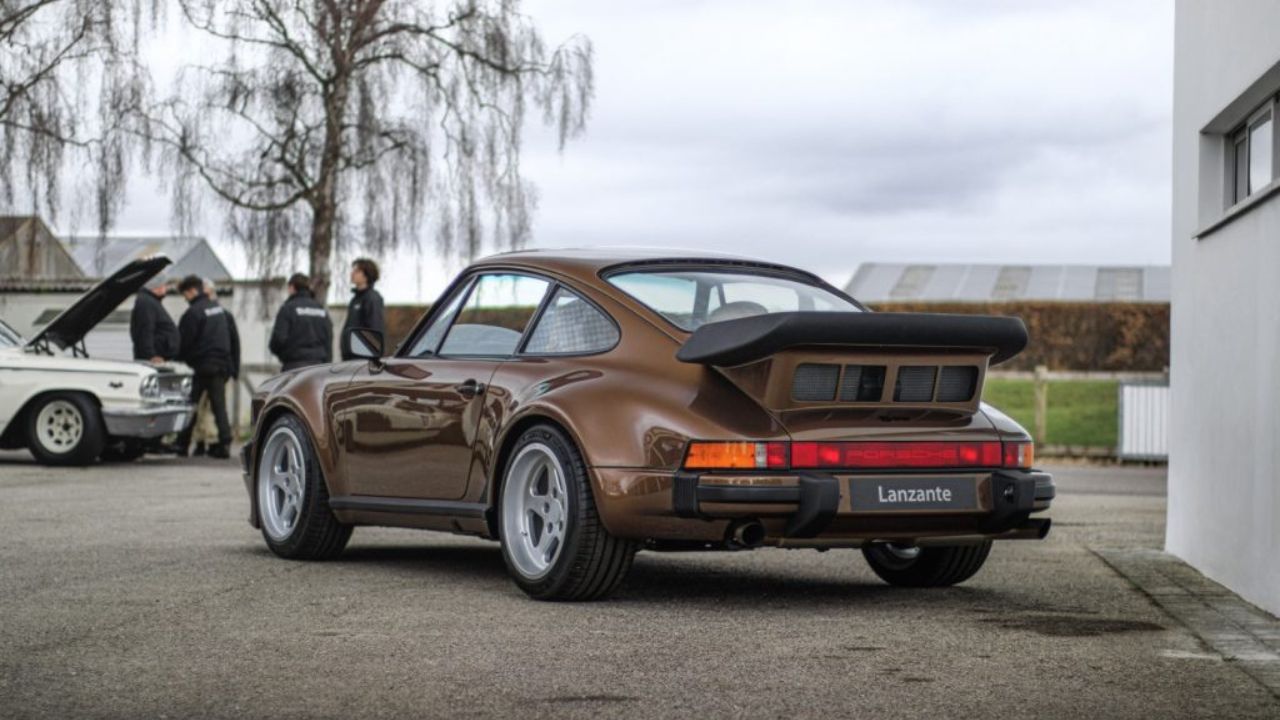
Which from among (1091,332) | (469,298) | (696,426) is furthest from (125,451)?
(1091,332)

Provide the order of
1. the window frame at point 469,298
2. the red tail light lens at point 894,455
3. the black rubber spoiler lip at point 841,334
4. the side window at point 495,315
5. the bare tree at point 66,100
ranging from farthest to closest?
the bare tree at point 66,100 → the side window at point 495,315 → the window frame at point 469,298 → the red tail light lens at point 894,455 → the black rubber spoiler lip at point 841,334

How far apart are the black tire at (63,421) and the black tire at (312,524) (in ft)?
32.7

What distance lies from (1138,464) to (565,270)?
64.6 feet

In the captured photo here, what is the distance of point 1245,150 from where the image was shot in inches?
385

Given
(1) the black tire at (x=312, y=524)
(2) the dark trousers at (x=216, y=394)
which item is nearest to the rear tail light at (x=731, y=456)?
(1) the black tire at (x=312, y=524)

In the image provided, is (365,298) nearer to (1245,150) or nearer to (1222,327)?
(1245,150)

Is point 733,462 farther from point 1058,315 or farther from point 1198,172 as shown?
point 1058,315

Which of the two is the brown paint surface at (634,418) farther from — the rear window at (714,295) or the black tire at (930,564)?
the black tire at (930,564)

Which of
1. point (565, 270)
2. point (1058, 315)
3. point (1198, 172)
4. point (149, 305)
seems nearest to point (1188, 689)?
point (565, 270)

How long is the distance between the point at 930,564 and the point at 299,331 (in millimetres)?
11427

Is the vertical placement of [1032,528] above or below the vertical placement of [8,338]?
below

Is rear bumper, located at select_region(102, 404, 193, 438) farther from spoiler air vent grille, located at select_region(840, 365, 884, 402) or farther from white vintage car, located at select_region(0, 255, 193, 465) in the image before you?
spoiler air vent grille, located at select_region(840, 365, 884, 402)

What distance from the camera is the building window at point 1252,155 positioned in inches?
354

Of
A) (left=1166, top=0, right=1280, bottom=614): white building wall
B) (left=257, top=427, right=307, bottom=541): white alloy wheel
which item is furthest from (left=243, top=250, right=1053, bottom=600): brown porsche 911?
(left=1166, top=0, right=1280, bottom=614): white building wall
